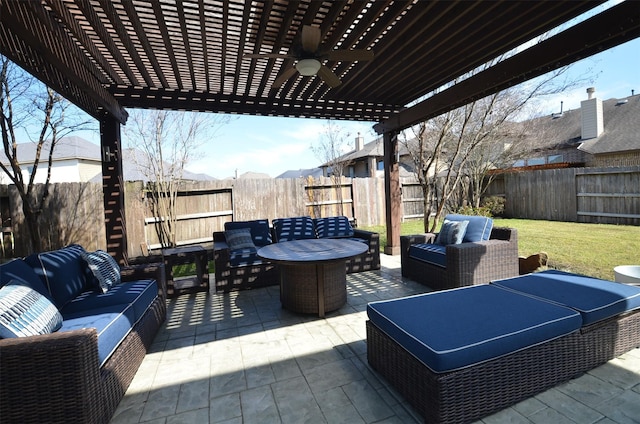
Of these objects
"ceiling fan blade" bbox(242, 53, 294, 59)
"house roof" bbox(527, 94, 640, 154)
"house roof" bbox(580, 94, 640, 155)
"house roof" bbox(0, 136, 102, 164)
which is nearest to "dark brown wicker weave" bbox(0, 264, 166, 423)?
"ceiling fan blade" bbox(242, 53, 294, 59)

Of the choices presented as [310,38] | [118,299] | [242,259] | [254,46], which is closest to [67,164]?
[242,259]

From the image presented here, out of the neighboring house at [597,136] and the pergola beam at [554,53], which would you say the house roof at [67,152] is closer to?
the pergola beam at [554,53]

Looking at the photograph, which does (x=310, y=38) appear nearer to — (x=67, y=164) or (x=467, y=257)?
(x=467, y=257)

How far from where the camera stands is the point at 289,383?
226cm

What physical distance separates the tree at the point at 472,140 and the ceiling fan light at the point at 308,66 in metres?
3.70

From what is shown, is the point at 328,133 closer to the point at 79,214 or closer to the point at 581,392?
the point at 79,214

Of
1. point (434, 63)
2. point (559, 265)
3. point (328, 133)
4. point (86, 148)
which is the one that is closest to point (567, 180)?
point (559, 265)

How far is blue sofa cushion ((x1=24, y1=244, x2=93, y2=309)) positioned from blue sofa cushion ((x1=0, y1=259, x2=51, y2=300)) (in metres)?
0.11

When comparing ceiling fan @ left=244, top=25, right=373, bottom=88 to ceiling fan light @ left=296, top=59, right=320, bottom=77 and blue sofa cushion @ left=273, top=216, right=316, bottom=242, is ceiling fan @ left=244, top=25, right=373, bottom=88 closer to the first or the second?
ceiling fan light @ left=296, top=59, right=320, bottom=77

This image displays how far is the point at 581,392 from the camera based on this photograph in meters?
1.99

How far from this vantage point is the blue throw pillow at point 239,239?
488cm

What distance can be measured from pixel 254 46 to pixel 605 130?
18541 millimetres

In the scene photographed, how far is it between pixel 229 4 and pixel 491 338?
3.20 meters

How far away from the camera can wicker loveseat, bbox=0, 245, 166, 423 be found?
1.60 meters
